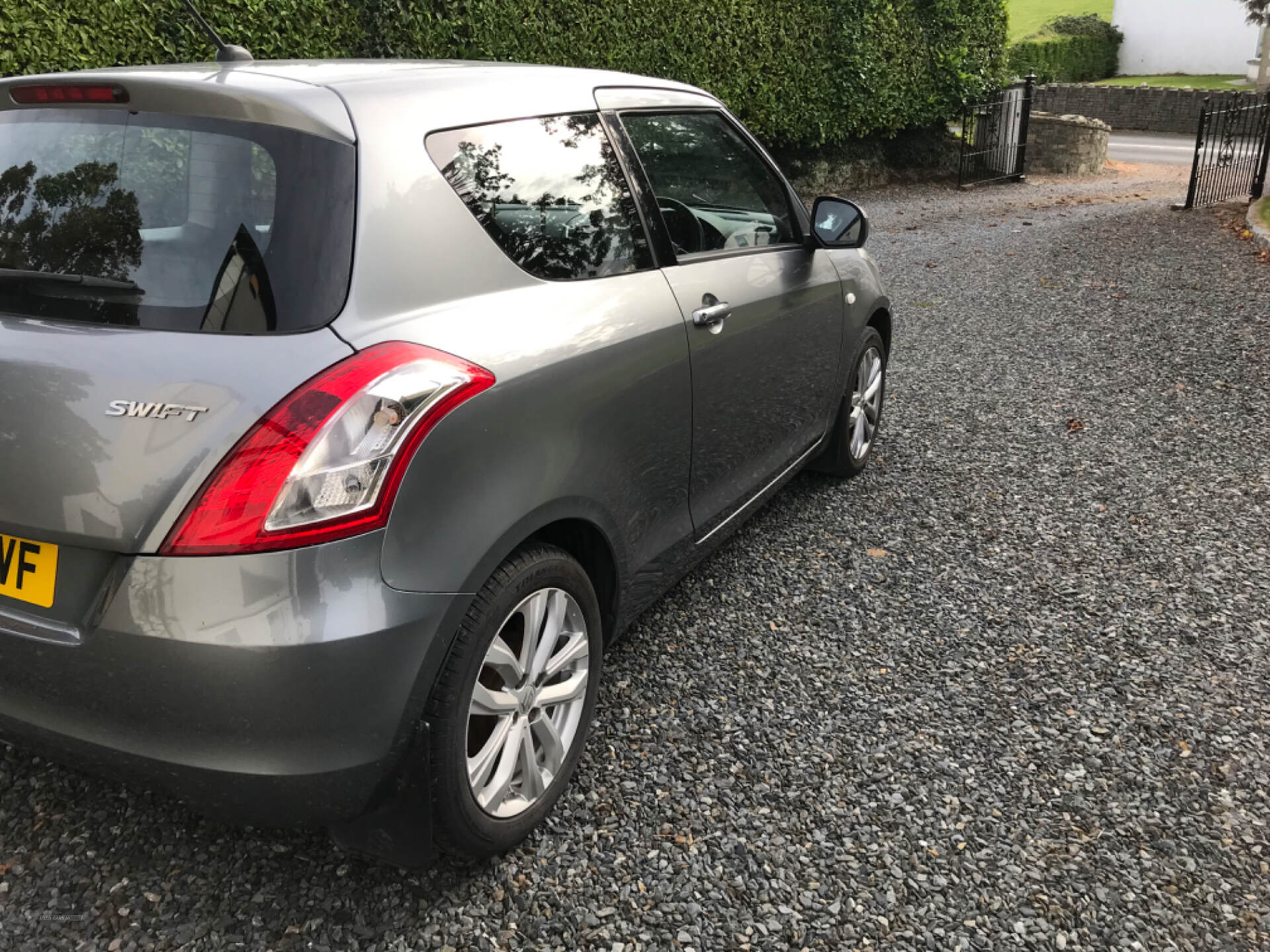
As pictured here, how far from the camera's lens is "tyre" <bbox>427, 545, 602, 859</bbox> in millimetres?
2049

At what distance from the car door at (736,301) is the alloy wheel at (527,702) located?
2.45ft

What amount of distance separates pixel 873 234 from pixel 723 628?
9464mm

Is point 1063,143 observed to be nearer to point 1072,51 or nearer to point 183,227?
point 183,227

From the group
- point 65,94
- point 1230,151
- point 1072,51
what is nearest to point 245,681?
point 65,94

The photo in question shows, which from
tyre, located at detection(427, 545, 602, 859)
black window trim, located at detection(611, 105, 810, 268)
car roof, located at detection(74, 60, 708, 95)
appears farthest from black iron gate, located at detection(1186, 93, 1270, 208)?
tyre, located at detection(427, 545, 602, 859)

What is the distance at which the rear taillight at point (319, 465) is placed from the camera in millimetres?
1767

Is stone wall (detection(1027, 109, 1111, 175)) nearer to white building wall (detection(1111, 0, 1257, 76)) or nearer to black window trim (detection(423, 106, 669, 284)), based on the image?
black window trim (detection(423, 106, 669, 284))

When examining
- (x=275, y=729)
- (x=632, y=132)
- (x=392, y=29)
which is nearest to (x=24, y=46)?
(x=392, y=29)

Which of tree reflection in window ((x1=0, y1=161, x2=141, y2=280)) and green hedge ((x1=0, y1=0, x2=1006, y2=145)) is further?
green hedge ((x1=0, y1=0, x2=1006, y2=145))

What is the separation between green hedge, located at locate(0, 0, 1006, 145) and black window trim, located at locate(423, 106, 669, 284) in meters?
6.79

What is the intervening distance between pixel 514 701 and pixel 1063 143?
61.5 feet

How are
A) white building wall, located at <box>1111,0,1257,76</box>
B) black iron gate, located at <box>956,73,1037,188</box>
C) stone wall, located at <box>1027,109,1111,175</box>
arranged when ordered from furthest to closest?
white building wall, located at <box>1111,0,1257,76</box>, stone wall, located at <box>1027,109,1111,175</box>, black iron gate, located at <box>956,73,1037,188</box>

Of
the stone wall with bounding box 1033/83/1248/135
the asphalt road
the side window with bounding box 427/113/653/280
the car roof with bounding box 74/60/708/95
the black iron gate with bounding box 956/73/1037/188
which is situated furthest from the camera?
the stone wall with bounding box 1033/83/1248/135

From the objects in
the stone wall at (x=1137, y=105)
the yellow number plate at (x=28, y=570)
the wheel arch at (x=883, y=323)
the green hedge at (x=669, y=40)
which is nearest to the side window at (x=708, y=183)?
the wheel arch at (x=883, y=323)
